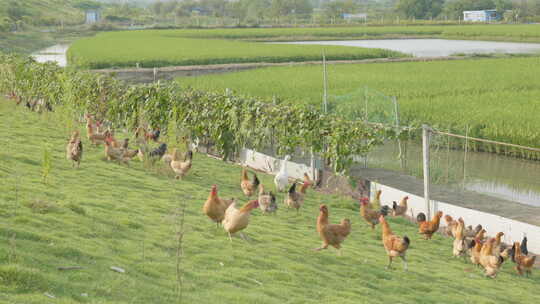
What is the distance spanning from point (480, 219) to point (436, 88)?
72.6ft

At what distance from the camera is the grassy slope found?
7.15m

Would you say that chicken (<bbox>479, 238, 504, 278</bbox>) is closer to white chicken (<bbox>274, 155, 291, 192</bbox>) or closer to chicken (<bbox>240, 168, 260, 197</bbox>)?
chicken (<bbox>240, 168, 260, 197</bbox>)

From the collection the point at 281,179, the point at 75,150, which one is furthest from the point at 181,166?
the point at 281,179

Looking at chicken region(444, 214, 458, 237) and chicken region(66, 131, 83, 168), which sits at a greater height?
chicken region(66, 131, 83, 168)

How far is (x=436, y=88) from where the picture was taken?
35469 millimetres

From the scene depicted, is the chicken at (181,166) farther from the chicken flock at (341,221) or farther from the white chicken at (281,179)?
the white chicken at (281,179)

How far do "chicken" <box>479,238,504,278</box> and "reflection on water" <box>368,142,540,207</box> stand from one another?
18.8ft

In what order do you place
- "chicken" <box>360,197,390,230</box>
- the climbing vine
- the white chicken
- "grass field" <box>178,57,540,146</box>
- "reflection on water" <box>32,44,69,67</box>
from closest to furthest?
1. "chicken" <box>360,197,390,230</box>
2. the white chicken
3. the climbing vine
4. "grass field" <box>178,57,540,146</box>
5. "reflection on water" <box>32,44,69,67</box>

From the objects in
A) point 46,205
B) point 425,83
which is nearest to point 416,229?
point 46,205

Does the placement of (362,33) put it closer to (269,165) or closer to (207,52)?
(207,52)

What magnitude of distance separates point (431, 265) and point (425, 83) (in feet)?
90.6

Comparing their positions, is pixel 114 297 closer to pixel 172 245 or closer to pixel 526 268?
pixel 172 245

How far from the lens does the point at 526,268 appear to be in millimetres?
11664

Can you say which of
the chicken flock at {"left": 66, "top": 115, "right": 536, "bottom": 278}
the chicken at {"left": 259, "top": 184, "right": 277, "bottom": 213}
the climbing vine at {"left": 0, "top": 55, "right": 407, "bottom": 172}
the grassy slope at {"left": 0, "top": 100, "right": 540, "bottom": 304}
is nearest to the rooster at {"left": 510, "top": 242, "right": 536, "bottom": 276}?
the chicken flock at {"left": 66, "top": 115, "right": 536, "bottom": 278}
